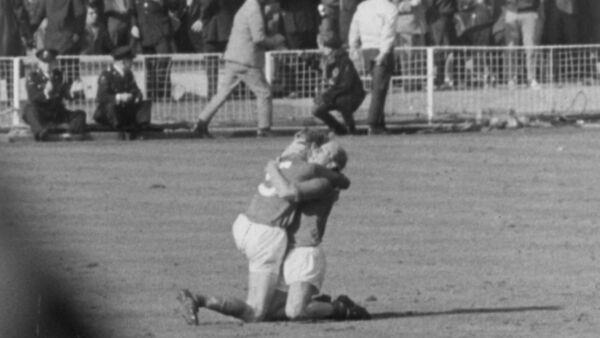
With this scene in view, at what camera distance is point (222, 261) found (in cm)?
1291

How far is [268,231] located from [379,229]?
5035 mm

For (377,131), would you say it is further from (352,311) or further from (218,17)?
(352,311)

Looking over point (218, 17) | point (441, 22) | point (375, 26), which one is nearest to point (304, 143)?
point (375, 26)

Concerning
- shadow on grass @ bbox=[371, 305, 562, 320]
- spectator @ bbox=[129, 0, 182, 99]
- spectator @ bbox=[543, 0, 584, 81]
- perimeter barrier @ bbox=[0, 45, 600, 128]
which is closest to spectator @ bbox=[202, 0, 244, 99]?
spectator @ bbox=[129, 0, 182, 99]

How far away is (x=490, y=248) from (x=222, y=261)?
2084 millimetres

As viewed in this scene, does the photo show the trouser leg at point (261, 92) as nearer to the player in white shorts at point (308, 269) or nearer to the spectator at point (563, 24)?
the spectator at point (563, 24)

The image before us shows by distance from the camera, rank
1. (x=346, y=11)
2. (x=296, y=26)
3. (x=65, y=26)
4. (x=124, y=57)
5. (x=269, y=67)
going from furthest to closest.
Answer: (x=346, y=11), (x=296, y=26), (x=65, y=26), (x=269, y=67), (x=124, y=57)

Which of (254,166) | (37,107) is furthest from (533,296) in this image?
(37,107)

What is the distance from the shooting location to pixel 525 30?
26859 mm

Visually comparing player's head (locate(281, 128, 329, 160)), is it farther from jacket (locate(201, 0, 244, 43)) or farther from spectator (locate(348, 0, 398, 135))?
jacket (locate(201, 0, 244, 43))

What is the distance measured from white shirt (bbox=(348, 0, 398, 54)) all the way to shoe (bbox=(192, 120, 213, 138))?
2.41 metres

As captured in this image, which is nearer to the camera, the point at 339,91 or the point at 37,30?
the point at 339,91

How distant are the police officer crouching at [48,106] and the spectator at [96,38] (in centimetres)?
297

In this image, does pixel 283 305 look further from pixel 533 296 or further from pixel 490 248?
pixel 490 248
